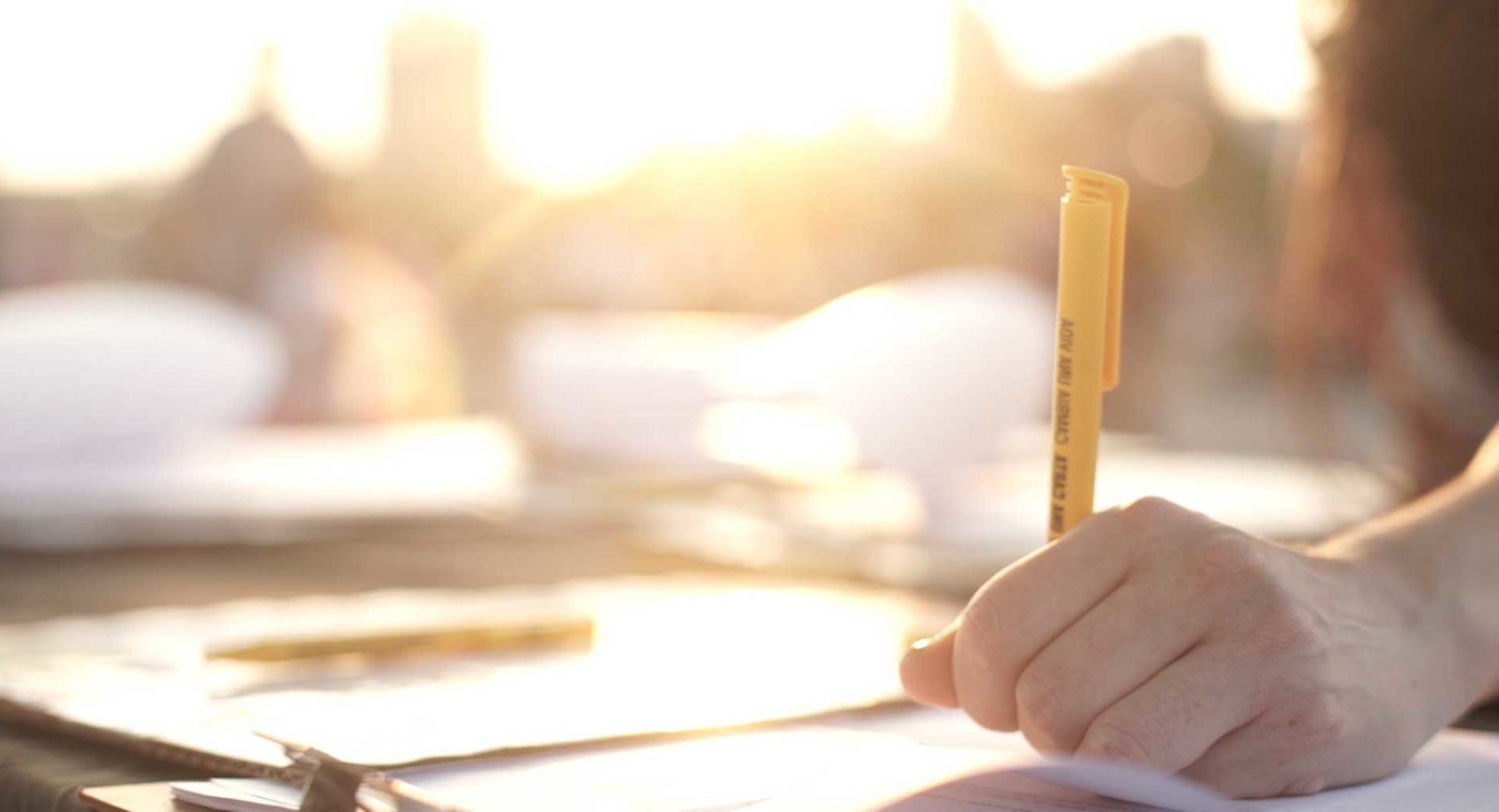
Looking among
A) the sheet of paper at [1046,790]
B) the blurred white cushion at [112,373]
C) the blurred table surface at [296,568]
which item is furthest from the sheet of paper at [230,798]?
the blurred white cushion at [112,373]

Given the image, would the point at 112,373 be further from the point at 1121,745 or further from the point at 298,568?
the point at 1121,745

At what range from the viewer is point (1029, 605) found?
406 millimetres

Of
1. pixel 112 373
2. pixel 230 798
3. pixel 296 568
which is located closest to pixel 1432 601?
pixel 230 798

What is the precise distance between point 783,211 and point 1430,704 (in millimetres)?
6910

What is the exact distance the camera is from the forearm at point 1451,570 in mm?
463

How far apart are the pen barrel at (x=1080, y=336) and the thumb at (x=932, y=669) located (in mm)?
55

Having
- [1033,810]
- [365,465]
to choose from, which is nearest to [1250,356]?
[365,465]

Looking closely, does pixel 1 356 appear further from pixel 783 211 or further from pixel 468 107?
pixel 468 107

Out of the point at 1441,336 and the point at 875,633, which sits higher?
the point at 1441,336

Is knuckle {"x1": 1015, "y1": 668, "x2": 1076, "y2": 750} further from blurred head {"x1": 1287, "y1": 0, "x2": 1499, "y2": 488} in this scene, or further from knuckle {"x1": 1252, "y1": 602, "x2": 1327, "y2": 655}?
blurred head {"x1": 1287, "y1": 0, "x2": 1499, "y2": 488}

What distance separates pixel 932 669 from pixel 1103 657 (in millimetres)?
53

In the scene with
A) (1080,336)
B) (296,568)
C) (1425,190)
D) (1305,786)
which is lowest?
(1305,786)

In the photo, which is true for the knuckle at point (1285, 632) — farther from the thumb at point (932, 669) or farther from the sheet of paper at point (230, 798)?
the sheet of paper at point (230, 798)

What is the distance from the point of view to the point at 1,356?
1.20 metres
